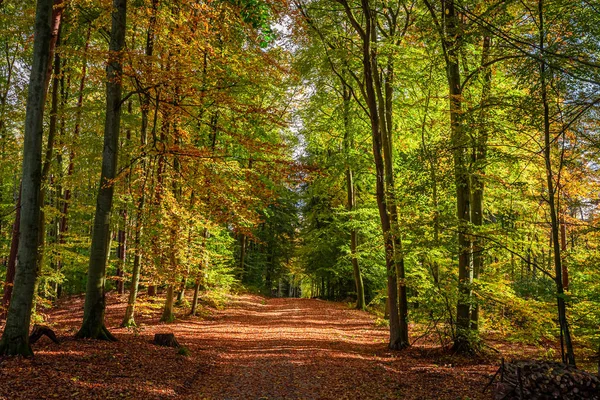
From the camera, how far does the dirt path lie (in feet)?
18.1

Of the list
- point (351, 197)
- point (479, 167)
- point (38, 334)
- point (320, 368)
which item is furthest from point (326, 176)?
point (351, 197)

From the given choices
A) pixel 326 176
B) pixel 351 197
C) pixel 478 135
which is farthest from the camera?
pixel 351 197

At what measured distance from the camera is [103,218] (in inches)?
323

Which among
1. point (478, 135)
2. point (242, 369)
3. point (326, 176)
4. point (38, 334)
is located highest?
point (478, 135)

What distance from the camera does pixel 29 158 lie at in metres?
6.11

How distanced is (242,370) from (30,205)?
17.3ft

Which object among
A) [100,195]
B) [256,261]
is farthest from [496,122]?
[256,261]

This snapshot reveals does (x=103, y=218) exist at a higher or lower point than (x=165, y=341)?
higher

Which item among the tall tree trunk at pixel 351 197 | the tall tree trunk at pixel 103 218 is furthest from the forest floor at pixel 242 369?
the tall tree trunk at pixel 351 197

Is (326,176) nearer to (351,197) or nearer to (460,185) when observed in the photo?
(460,185)

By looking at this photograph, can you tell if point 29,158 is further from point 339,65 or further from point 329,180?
point 329,180

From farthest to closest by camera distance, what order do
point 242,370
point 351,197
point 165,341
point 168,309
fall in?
point 351,197 < point 168,309 < point 165,341 < point 242,370

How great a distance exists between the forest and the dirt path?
0.07 m

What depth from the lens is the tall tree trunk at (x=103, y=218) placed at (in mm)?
8008
